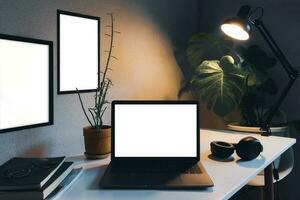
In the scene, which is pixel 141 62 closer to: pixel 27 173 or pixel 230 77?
pixel 230 77

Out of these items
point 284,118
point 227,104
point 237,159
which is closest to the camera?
point 237,159

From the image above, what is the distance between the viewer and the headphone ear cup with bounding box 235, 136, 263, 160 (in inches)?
52.8

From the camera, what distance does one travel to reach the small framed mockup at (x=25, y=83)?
1.18 metres

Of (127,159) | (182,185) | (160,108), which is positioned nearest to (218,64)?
(160,108)

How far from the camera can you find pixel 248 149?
134 cm

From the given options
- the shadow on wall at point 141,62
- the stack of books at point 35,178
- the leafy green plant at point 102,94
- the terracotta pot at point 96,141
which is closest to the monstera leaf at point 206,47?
the shadow on wall at point 141,62

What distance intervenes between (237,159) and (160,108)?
0.39 metres

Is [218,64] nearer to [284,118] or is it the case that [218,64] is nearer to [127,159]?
[284,118]

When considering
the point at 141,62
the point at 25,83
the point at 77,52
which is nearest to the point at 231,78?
the point at 141,62

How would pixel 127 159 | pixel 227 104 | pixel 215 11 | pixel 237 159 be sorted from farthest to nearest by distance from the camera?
pixel 215 11, pixel 227 104, pixel 237 159, pixel 127 159

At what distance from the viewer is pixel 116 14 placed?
1726 mm

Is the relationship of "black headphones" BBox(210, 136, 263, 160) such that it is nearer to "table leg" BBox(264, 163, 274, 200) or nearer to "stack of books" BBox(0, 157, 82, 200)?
"table leg" BBox(264, 163, 274, 200)

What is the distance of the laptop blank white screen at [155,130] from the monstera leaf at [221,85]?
73cm

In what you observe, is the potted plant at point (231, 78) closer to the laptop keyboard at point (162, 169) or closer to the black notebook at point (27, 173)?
the laptop keyboard at point (162, 169)
